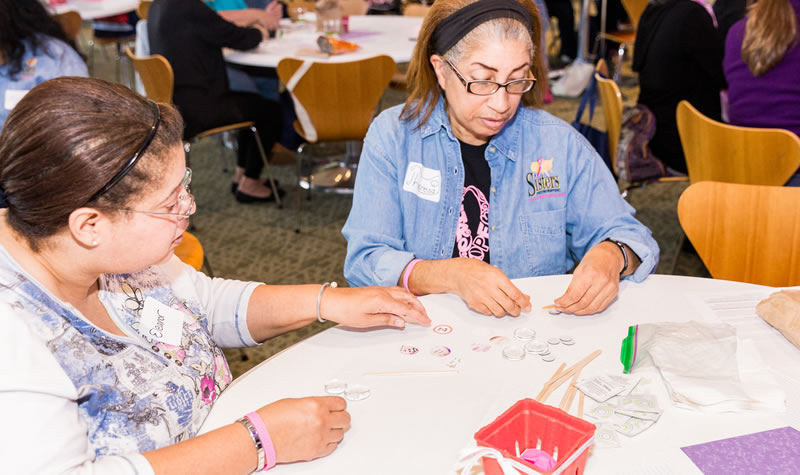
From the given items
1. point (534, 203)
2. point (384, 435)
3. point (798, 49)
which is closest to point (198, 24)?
point (534, 203)

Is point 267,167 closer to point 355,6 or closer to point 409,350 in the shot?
point 355,6

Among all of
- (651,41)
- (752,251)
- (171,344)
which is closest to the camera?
(171,344)

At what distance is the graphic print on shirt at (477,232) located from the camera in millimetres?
1875

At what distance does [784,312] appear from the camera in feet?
4.59

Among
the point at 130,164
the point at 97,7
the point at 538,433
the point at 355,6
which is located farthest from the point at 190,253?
the point at 97,7

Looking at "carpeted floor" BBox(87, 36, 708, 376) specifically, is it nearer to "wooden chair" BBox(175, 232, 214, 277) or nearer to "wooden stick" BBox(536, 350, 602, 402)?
"wooden chair" BBox(175, 232, 214, 277)

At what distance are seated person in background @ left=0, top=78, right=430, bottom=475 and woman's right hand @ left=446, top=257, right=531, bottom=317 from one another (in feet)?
1.41

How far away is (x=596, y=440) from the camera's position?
3.74ft

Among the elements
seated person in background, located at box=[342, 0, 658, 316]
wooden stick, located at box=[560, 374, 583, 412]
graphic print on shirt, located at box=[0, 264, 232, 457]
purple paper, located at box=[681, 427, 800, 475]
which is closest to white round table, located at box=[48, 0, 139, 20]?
seated person in background, located at box=[342, 0, 658, 316]

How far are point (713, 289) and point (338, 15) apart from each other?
3.21 m

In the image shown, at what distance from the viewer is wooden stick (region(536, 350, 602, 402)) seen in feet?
4.10

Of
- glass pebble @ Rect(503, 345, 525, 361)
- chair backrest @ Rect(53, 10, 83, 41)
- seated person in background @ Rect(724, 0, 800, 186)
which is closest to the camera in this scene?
glass pebble @ Rect(503, 345, 525, 361)

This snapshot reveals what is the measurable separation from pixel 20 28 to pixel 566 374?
266 centimetres

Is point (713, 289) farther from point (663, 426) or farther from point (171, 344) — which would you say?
point (171, 344)
